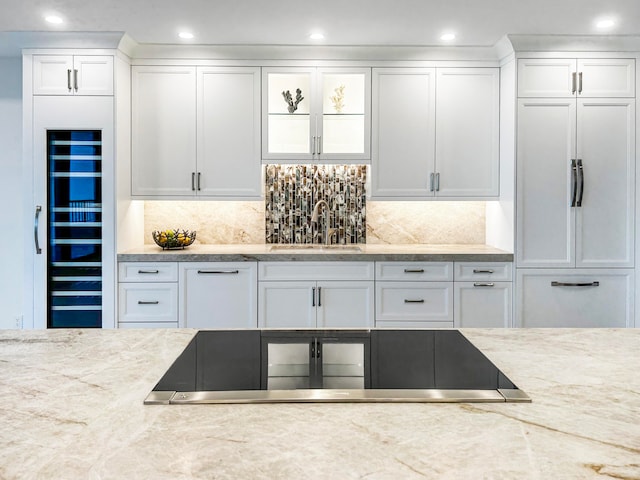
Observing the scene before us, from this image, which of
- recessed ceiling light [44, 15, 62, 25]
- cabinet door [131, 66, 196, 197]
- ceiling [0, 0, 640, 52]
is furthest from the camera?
cabinet door [131, 66, 196, 197]

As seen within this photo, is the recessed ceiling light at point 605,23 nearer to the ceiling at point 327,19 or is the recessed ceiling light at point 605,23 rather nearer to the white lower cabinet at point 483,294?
the ceiling at point 327,19

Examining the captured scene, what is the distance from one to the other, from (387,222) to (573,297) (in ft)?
4.96

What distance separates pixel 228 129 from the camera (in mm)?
3920

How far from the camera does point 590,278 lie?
12.3ft

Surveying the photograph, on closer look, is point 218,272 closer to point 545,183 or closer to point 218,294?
point 218,294

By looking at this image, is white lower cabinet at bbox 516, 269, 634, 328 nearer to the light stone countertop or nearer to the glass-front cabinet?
the glass-front cabinet

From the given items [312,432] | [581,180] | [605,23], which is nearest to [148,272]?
[312,432]

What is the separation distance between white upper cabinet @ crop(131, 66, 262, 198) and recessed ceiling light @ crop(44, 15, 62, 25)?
628 mm

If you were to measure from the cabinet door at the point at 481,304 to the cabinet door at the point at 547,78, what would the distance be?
1.39 meters

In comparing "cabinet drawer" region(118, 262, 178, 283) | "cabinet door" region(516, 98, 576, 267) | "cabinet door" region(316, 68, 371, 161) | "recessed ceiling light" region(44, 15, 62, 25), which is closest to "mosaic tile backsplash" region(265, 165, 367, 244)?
"cabinet door" region(316, 68, 371, 161)

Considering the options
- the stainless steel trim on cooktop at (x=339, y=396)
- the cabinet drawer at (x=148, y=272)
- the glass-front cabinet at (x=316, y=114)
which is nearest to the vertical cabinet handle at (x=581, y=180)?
the glass-front cabinet at (x=316, y=114)

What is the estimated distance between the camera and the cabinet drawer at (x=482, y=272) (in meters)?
3.69

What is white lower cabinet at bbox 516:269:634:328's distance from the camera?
12.2 ft

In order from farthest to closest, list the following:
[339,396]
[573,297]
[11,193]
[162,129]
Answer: [11,193], [162,129], [573,297], [339,396]
